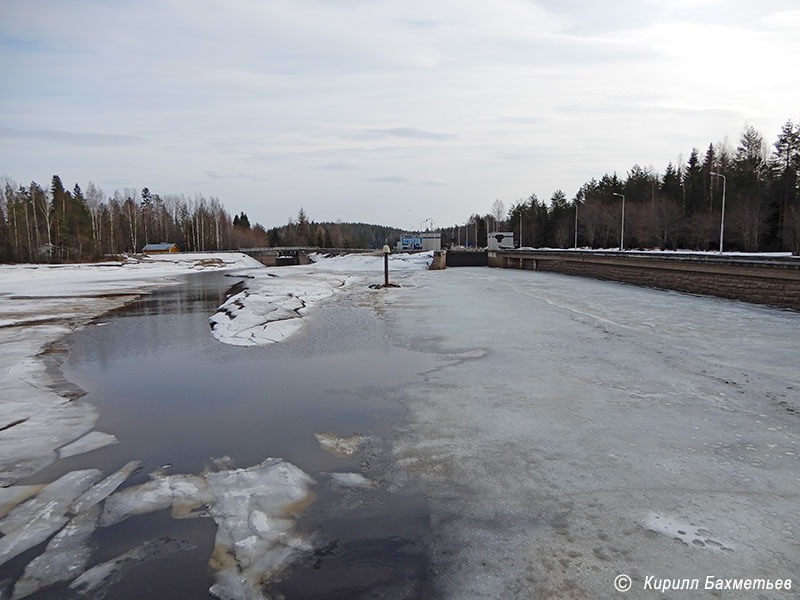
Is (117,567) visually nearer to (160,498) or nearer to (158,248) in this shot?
(160,498)

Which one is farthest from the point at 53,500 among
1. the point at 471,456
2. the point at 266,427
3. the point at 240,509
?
the point at 471,456

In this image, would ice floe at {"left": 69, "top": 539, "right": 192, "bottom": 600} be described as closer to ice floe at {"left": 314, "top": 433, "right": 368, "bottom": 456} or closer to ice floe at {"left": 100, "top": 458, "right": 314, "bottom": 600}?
ice floe at {"left": 100, "top": 458, "right": 314, "bottom": 600}

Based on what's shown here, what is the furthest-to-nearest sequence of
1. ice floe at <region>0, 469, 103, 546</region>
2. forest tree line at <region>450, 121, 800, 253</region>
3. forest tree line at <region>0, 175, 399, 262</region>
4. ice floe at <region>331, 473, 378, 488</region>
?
forest tree line at <region>0, 175, 399, 262</region>
forest tree line at <region>450, 121, 800, 253</region>
ice floe at <region>331, 473, 378, 488</region>
ice floe at <region>0, 469, 103, 546</region>

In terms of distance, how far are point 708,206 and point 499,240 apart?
27.9 meters

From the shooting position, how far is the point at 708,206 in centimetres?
6144

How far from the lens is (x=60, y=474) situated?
20.2ft

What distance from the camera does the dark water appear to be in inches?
164

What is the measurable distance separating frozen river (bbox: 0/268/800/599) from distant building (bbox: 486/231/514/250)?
205ft

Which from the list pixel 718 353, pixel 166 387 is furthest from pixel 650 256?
pixel 166 387

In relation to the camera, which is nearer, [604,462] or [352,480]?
[352,480]

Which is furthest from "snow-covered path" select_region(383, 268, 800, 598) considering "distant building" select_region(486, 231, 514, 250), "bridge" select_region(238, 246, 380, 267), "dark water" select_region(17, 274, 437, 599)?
"bridge" select_region(238, 246, 380, 267)

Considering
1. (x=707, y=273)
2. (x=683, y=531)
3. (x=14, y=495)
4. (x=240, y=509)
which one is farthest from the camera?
(x=707, y=273)

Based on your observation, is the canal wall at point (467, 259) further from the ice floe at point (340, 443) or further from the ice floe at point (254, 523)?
the ice floe at point (254, 523)

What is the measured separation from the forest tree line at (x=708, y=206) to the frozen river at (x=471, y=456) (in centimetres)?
3027
